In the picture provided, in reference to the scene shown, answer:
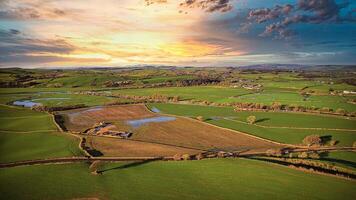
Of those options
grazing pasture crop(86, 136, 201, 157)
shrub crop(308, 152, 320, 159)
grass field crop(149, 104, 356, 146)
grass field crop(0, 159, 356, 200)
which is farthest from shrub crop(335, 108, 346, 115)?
grazing pasture crop(86, 136, 201, 157)

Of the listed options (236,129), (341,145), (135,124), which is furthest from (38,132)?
(341,145)

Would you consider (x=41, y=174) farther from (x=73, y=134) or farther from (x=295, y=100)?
(x=295, y=100)

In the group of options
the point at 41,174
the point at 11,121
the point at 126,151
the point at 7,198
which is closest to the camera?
the point at 7,198

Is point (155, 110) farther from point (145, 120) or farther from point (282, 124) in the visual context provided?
point (282, 124)

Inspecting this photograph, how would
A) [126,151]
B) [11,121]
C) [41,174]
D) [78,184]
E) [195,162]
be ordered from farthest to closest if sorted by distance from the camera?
[11,121], [126,151], [195,162], [41,174], [78,184]

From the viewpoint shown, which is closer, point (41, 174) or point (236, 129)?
point (41, 174)

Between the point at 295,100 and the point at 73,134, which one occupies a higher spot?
the point at 295,100

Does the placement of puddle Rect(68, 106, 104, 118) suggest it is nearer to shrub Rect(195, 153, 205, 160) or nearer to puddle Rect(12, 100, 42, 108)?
puddle Rect(12, 100, 42, 108)

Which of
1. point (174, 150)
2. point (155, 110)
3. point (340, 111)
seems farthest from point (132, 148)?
point (340, 111)

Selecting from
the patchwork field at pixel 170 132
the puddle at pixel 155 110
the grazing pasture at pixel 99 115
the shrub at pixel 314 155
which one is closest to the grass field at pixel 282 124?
the patchwork field at pixel 170 132
